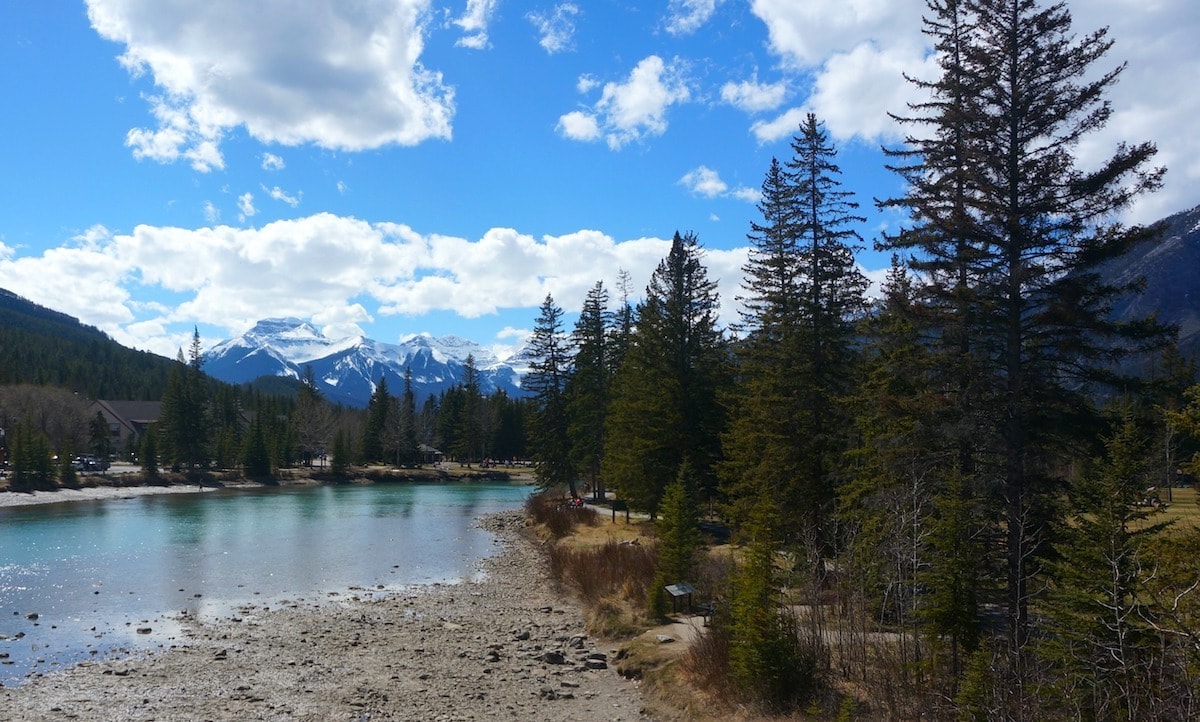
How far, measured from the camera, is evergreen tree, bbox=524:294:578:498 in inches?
2142

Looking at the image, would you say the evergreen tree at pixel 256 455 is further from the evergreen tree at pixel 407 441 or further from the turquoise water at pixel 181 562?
the turquoise water at pixel 181 562

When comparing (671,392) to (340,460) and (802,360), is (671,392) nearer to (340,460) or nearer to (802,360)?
(802,360)

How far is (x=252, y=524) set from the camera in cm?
4784

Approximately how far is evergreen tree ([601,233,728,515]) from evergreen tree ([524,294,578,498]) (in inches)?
494

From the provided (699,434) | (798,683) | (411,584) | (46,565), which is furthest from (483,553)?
(798,683)

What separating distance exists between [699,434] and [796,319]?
1085 cm

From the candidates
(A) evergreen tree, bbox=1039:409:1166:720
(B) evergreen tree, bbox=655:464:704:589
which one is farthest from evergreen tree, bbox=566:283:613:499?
(A) evergreen tree, bbox=1039:409:1166:720

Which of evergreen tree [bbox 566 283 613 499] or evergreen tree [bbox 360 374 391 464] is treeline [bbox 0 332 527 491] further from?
evergreen tree [bbox 566 283 613 499]

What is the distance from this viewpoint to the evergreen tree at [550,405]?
54406mm

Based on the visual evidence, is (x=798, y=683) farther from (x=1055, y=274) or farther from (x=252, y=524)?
(x=252, y=524)

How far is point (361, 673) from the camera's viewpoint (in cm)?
1730

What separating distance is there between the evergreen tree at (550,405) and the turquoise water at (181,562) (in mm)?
6890

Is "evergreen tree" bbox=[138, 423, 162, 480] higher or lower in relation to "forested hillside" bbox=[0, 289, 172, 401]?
lower

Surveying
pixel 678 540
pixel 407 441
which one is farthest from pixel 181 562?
pixel 407 441
